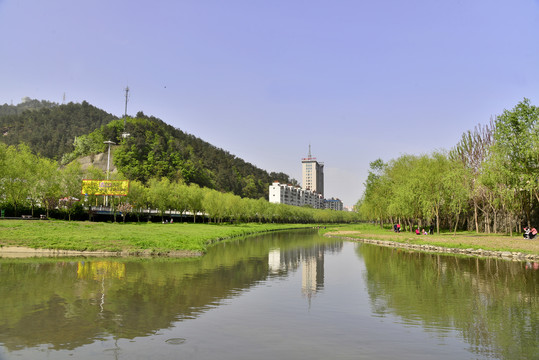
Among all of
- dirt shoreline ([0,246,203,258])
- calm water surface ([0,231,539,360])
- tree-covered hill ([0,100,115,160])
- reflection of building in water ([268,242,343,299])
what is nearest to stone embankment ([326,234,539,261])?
calm water surface ([0,231,539,360])

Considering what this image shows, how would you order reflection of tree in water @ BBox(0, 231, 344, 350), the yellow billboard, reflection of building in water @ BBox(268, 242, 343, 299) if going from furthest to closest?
1. the yellow billboard
2. reflection of building in water @ BBox(268, 242, 343, 299)
3. reflection of tree in water @ BBox(0, 231, 344, 350)

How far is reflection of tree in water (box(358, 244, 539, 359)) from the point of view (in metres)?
11.6

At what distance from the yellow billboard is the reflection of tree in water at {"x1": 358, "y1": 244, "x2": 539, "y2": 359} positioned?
2329 inches

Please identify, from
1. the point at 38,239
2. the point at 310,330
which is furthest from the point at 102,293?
the point at 38,239

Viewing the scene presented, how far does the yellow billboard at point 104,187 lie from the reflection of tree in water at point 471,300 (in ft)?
194

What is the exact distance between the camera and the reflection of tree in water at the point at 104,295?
12.0 meters

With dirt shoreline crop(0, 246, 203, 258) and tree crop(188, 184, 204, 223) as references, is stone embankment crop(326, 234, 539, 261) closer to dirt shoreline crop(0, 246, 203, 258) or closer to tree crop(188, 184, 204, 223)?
dirt shoreline crop(0, 246, 203, 258)

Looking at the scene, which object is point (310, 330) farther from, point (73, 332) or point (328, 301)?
point (73, 332)

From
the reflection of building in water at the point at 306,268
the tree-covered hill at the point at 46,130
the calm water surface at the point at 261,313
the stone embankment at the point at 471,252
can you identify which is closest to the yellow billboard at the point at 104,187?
the reflection of building in water at the point at 306,268

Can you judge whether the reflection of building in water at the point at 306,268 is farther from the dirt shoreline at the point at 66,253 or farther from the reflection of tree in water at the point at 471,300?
the dirt shoreline at the point at 66,253

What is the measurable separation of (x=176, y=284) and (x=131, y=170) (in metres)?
128

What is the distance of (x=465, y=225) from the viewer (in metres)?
78.5

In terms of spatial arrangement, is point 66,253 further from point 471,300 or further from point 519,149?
point 519,149

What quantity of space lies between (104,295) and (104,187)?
63.0 meters
